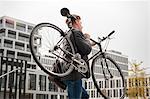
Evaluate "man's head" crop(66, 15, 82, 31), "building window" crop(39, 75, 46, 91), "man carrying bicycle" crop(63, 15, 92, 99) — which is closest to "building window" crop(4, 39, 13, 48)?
"building window" crop(39, 75, 46, 91)

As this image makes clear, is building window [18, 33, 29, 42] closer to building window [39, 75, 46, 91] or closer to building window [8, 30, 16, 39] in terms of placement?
building window [8, 30, 16, 39]

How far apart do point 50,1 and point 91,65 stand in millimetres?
1375

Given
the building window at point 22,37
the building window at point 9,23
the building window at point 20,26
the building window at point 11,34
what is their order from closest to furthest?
the building window at point 9,23 → the building window at point 11,34 → the building window at point 20,26 → the building window at point 22,37

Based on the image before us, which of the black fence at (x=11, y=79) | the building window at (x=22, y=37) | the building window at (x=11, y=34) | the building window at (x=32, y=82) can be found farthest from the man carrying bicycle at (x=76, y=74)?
the building window at (x=22, y=37)

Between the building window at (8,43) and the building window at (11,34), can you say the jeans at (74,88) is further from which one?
the building window at (11,34)

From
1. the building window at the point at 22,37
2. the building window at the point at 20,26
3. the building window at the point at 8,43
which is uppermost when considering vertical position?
the building window at the point at 20,26

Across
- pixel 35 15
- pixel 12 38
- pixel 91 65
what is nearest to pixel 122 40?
pixel 35 15

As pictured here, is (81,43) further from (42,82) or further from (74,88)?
(42,82)

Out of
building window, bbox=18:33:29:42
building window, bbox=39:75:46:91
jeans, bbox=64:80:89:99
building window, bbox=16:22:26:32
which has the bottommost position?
building window, bbox=39:75:46:91

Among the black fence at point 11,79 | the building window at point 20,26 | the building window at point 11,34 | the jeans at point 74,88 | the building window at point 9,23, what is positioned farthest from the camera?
the building window at point 20,26

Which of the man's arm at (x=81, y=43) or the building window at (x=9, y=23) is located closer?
the man's arm at (x=81, y=43)

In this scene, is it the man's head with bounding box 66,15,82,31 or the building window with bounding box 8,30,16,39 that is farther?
the building window with bounding box 8,30,16,39

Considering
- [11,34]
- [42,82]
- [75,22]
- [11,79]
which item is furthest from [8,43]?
[75,22]

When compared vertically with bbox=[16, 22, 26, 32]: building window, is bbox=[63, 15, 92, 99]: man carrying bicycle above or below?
below
